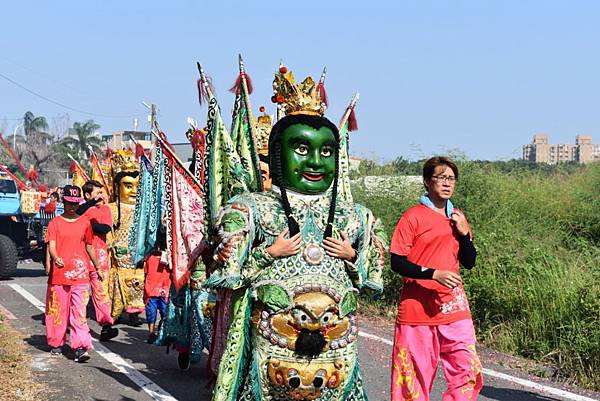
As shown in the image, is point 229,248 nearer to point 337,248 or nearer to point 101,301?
point 337,248

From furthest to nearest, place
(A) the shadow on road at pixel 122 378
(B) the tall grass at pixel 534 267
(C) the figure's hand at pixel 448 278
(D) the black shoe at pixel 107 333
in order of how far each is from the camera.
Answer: (D) the black shoe at pixel 107 333, (B) the tall grass at pixel 534 267, (A) the shadow on road at pixel 122 378, (C) the figure's hand at pixel 448 278

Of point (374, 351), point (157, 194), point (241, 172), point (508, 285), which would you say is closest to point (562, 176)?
point (508, 285)

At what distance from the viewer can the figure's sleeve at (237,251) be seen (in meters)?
4.60

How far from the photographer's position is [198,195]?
8336 millimetres

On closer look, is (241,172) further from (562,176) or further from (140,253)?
(562,176)

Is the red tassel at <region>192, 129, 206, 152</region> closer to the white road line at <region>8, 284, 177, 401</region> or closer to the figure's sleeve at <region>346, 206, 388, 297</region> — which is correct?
the white road line at <region>8, 284, 177, 401</region>

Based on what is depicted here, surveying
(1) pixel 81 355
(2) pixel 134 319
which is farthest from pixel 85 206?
(1) pixel 81 355

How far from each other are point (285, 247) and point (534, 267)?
20.0 feet

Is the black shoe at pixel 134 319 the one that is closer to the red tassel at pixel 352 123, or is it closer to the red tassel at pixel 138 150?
the red tassel at pixel 138 150

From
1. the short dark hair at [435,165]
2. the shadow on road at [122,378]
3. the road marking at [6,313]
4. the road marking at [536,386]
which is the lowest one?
the road marking at [6,313]

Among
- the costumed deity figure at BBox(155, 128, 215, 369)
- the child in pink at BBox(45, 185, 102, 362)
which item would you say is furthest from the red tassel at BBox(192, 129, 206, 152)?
the child in pink at BBox(45, 185, 102, 362)

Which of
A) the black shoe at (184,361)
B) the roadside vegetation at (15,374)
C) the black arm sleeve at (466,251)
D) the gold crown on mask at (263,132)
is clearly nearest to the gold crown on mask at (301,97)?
the black arm sleeve at (466,251)

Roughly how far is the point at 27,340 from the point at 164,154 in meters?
3.20

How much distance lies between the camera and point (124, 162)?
1184 cm
